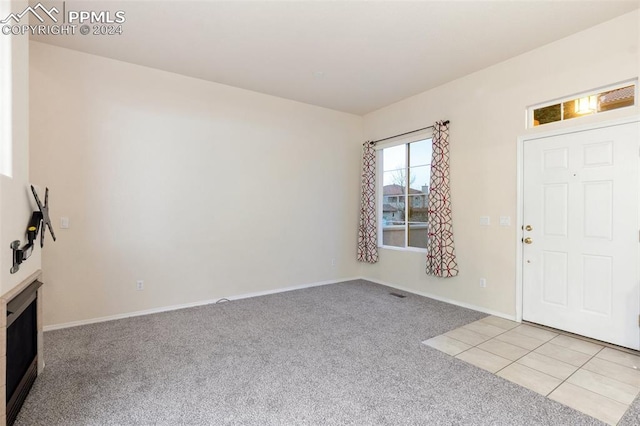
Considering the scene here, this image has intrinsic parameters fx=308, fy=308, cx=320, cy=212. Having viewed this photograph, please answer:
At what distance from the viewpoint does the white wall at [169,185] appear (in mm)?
3295

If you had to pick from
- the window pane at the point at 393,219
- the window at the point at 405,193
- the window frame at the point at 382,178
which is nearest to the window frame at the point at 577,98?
the window frame at the point at 382,178

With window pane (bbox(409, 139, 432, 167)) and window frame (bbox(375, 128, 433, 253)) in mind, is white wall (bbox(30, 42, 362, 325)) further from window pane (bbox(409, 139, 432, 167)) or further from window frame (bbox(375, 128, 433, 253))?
window pane (bbox(409, 139, 432, 167))

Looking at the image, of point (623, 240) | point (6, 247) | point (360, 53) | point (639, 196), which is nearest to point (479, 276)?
point (623, 240)

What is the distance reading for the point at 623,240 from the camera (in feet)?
9.07

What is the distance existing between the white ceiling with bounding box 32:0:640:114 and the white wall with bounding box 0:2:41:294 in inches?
42.8

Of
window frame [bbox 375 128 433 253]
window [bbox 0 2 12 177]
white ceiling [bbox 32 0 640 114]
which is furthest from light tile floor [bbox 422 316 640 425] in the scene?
window [bbox 0 2 12 177]

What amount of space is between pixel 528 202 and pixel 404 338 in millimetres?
2041

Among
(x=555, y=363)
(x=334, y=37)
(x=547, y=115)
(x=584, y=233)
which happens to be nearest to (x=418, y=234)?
(x=584, y=233)

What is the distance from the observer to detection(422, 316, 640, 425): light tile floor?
205cm

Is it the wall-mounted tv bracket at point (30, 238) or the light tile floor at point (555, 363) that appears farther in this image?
the light tile floor at point (555, 363)

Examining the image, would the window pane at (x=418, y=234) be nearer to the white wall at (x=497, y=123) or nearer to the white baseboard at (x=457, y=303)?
the white wall at (x=497, y=123)

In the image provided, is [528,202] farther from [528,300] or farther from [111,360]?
[111,360]

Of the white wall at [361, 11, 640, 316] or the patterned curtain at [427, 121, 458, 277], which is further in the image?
the patterned curtain at [427, 121, 458, 277]

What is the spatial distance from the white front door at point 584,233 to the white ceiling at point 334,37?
1123mm
